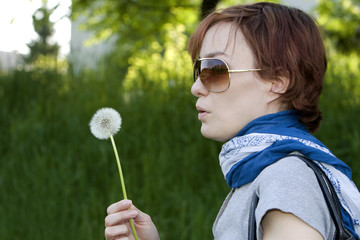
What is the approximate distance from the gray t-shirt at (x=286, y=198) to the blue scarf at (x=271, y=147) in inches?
1.1

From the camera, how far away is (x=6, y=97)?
5.61 m

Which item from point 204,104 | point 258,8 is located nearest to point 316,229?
point 204,104

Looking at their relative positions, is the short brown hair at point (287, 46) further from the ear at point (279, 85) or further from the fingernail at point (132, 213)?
the fingernail at point (132, 213)

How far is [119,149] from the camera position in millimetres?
4805

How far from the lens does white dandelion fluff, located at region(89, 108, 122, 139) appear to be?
4.85 ft

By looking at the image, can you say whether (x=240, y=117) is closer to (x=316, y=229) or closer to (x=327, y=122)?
(x=316, y=229)

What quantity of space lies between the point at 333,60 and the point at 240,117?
4442mm

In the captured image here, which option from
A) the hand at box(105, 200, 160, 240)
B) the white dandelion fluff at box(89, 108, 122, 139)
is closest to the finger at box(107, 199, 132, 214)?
the hand at box(105, 200, 160, 240)

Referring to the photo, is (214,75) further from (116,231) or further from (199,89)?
(116,231)

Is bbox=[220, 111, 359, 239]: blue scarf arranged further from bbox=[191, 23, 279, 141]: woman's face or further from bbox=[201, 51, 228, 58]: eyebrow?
bbox=[201, 51, 228, 58]: eyebrow

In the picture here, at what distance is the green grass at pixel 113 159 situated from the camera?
4.18 meters

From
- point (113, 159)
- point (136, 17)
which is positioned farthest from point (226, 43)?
point (136, 17)

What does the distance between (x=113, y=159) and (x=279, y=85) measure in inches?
138

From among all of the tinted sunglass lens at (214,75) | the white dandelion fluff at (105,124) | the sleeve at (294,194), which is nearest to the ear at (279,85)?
the tinted sunglass lens at (214,75)
